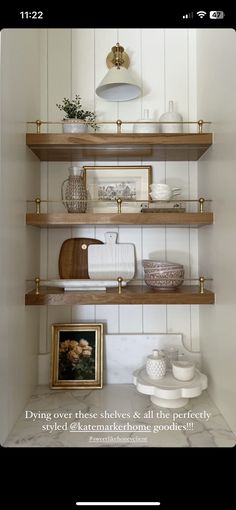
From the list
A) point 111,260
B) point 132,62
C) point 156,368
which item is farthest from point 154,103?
point 156,368

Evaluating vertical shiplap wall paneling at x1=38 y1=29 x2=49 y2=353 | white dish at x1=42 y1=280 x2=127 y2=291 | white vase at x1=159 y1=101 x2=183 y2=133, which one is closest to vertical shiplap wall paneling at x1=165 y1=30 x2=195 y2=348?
white vase at x1=159 y1=101 x2=183 y2=133

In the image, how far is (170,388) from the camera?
2.95ft

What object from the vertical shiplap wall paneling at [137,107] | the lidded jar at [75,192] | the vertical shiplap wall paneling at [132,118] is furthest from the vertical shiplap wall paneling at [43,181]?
the vertical shiplap wall paneling at [132,118]

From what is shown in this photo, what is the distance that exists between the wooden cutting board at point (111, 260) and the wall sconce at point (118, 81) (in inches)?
18.7

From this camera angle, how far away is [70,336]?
110cm

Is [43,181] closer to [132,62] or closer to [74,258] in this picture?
[74,258]

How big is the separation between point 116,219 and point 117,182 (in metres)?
0.23

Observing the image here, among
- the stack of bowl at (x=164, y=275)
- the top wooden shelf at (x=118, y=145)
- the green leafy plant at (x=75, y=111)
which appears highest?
the green leafy plant at (x=75, y=111)

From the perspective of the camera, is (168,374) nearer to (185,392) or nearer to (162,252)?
(185,392)

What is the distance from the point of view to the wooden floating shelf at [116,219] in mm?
948
